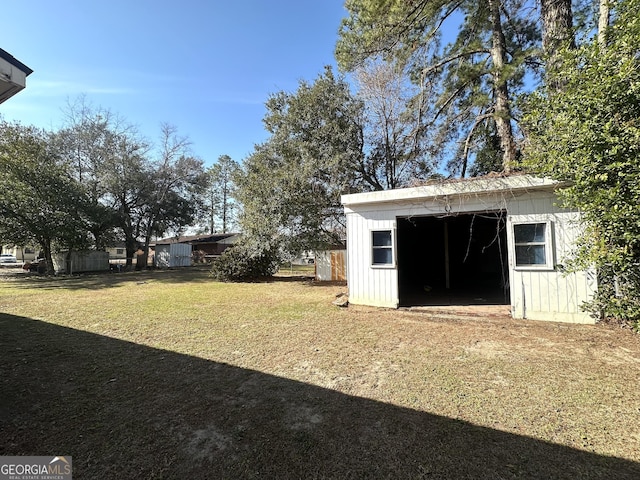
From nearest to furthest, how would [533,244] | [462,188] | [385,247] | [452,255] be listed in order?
[533,244] < [462,188] < [385,247] < [452,255]

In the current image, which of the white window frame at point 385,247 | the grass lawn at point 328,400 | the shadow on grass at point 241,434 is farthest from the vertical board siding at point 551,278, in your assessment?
the shadow on grass at point 241,434

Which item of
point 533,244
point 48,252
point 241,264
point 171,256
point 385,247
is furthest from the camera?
point 171,256

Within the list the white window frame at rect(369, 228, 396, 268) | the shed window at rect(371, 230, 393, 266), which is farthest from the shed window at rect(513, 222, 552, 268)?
the shed window at rect(371, 230, 393, 266)

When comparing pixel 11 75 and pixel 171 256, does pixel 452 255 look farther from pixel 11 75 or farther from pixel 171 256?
pixel 171 256

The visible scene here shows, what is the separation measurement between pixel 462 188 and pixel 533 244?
1767 millimetres

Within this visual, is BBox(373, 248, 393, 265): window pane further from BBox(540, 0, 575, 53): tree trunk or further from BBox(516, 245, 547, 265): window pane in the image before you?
BBox(540, 0, 575, 53): tree trunk

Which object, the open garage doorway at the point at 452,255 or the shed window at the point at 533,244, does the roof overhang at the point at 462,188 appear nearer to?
the shed window at the point at 533,244

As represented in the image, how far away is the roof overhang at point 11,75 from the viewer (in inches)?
106

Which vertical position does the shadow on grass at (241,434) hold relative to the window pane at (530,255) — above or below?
below

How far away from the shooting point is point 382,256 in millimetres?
7312

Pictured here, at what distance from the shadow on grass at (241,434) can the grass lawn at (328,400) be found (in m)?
0.01

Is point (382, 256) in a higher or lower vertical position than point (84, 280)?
higher

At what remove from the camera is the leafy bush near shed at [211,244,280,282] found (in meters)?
14.5

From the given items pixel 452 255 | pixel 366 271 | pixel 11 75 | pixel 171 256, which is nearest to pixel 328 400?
pixel 11 75
